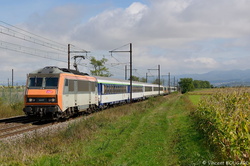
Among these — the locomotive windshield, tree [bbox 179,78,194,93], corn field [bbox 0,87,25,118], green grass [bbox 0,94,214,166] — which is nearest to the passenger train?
the locomotive windshield

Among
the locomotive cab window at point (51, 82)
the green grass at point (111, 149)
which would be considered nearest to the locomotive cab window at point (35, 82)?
the locomotive cab window at point (51, 82)

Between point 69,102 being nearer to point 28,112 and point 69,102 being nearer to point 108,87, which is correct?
point 28,112

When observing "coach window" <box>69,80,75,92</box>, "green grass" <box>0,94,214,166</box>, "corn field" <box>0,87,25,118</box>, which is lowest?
"green grass" <box>0,94,214,166</box>

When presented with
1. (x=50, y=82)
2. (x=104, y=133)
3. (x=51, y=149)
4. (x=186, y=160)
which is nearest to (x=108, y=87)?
(x=50, y=82)

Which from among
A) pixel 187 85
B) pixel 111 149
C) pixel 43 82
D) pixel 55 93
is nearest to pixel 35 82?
pixel 43 82

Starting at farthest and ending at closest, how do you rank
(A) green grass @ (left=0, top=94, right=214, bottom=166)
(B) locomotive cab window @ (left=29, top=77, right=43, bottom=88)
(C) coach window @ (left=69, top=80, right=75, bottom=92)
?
(C) coach window @ (left=69, top=80, right=75, bottom=92) → (B) locomotive cab window @ (left=29, top=77, right=43, bottom=88) → (A) green grass @ (left=0, top=94, right=214, bottom=166)

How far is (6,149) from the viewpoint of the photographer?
34.0ft

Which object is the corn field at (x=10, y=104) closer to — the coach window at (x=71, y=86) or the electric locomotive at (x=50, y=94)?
the electric locomotive at (x=50, y=94)

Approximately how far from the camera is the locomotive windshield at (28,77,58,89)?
1825 centimetres

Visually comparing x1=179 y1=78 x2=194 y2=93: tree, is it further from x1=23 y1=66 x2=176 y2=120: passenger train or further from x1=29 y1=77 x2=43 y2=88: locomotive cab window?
x1=29 y1=77 x2=43 y2=88: locomotive cab window

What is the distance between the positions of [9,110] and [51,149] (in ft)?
53.4

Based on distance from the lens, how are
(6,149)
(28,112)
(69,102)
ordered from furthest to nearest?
1. (69,102)
2. (28,112)
3. (6,149)

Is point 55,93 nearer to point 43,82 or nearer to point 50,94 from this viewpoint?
point 50,94

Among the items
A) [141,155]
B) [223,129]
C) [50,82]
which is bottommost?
[141,155]
